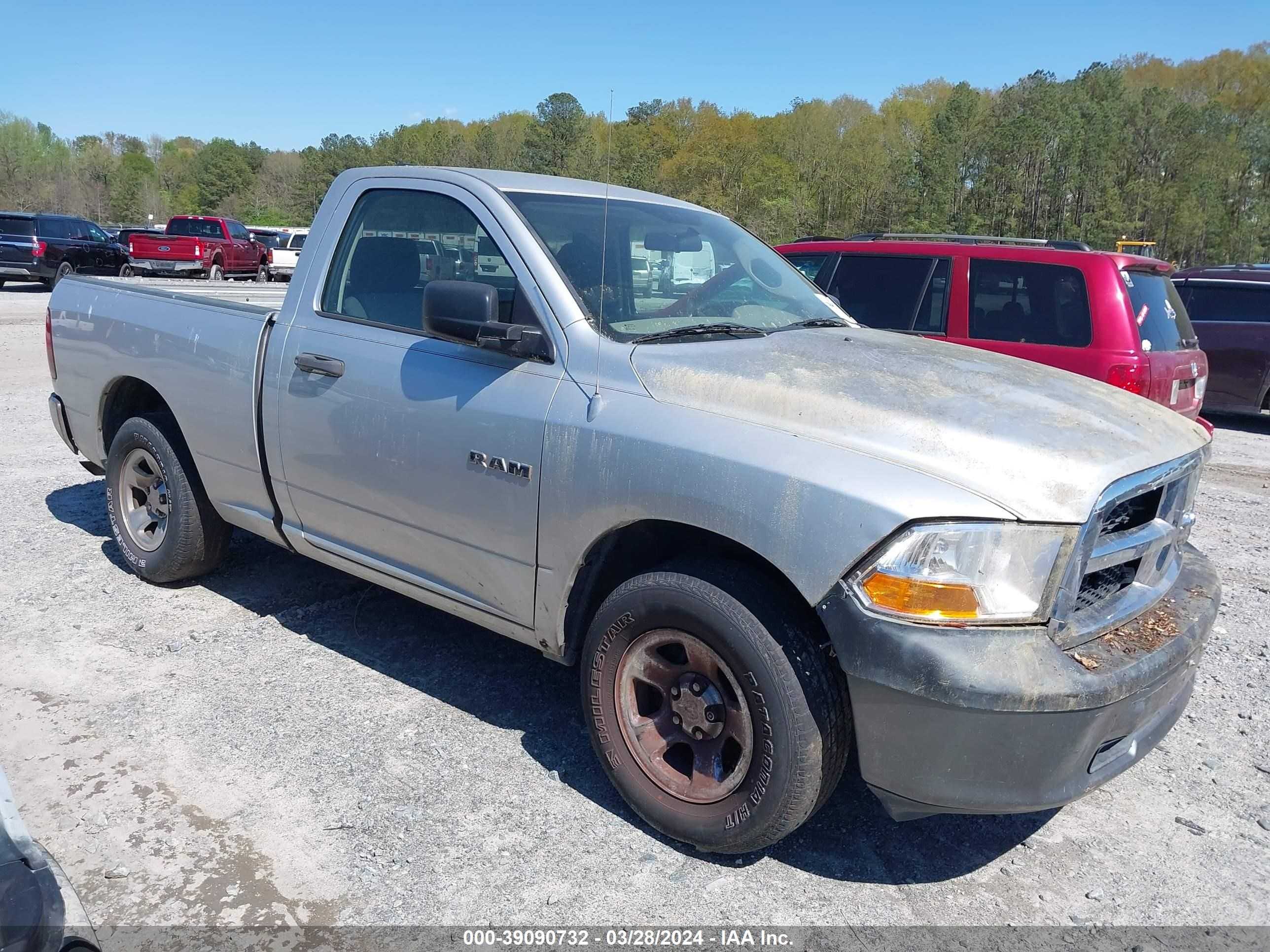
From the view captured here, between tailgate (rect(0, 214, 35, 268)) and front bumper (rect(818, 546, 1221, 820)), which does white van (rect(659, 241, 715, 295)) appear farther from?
tailgate (rect(0, 214, 35, 268))

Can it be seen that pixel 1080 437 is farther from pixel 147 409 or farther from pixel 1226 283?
pixel 1226 283

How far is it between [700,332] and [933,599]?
135 centimetres

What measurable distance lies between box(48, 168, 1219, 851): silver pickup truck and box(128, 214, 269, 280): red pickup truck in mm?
24684

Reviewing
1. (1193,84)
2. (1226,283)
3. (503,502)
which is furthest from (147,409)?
(1193,84)

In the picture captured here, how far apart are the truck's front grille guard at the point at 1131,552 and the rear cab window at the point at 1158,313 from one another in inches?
160

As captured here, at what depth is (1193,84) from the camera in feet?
225

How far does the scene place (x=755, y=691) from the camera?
8.69ft

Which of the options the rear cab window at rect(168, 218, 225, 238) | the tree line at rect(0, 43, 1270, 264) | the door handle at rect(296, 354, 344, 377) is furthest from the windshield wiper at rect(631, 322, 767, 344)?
the tree line at rect(0, 43, 1270, 264)

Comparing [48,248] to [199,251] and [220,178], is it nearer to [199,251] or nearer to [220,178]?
[199,251]

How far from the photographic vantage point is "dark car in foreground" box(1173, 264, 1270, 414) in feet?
36.1

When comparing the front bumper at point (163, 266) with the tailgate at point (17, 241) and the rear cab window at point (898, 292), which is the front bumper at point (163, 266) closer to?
the tailgate at point (17, 241)

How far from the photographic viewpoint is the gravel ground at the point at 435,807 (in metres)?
2.72

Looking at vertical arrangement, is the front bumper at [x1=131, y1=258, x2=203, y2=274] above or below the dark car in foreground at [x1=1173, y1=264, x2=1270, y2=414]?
below

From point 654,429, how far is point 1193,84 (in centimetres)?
8189
